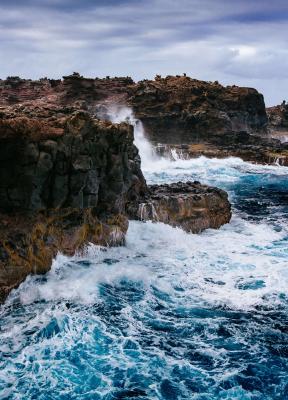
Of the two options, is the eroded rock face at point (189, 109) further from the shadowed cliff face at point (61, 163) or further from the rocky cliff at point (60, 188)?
the shadowed cliff face at point (61, 163)

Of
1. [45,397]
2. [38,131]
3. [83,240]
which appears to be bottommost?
[45,397]

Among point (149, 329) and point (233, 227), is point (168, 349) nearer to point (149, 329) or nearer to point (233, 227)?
point (149, 329)

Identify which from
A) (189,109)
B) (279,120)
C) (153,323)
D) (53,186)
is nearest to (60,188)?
(53,186)

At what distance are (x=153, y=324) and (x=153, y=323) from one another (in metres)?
0.06

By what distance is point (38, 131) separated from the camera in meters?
17.7

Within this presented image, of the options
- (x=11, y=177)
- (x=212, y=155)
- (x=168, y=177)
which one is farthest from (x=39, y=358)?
(x=212, y=155)

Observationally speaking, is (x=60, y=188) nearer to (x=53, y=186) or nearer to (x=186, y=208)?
(x=53, y=186)

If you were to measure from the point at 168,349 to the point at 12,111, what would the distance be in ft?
37.6

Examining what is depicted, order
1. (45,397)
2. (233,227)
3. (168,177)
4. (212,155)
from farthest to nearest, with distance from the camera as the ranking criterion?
(212,155) → (168,177) → (233,227) → (45,397)

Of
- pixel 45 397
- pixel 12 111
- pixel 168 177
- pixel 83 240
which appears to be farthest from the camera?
pixel 168 177

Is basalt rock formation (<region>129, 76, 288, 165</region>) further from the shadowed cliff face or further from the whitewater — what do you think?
the whitewater

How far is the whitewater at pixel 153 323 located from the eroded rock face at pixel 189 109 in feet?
163

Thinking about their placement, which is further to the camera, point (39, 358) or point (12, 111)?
point (12, 111)

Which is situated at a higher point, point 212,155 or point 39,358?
point 212,155
